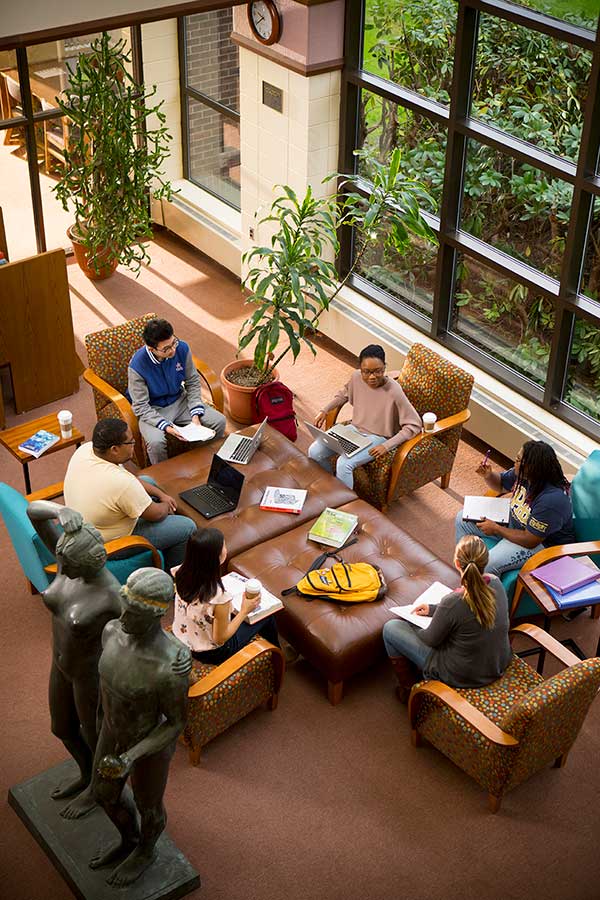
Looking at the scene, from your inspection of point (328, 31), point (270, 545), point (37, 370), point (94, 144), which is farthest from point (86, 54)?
point (270, 545)

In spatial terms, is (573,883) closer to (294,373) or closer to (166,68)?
(294,373)

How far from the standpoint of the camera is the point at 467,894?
182 inches

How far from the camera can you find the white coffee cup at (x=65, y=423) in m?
6.36

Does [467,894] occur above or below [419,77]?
below

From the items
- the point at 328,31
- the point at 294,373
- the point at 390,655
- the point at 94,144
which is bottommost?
the point at 294,373

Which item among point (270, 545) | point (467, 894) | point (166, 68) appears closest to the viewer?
point (467, 894)

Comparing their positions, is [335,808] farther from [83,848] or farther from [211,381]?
[211,381]

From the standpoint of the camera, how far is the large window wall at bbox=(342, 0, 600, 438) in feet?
20.8

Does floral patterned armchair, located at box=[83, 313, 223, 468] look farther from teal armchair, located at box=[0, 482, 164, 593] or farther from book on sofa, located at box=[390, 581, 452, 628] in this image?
book on sofa, located at box=[390, 581, 452, 628]

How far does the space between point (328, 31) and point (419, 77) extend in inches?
31.0

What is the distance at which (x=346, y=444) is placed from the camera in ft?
21.8

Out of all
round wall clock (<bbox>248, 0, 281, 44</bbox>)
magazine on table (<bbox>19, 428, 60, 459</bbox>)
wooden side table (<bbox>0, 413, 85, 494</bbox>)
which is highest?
round wall clock (<bbox>248, 0, 281, 44</bbox>)

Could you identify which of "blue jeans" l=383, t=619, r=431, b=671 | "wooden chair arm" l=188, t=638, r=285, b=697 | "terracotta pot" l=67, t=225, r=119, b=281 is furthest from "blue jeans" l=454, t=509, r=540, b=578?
"terracotta pot" l=67, t=225, r=119, b=281

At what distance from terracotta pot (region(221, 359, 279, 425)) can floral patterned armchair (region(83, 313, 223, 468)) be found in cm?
75
